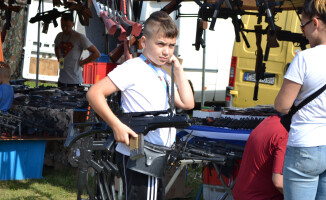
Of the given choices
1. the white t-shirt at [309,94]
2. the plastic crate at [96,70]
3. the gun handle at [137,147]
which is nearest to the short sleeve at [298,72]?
the white t-shirt at [309,94]

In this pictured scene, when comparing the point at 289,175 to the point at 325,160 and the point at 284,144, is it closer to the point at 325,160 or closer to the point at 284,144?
the point at 325,160

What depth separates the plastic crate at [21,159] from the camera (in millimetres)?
6258

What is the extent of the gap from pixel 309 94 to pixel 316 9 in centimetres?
42

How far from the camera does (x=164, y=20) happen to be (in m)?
3.13

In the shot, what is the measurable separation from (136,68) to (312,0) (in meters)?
0.97

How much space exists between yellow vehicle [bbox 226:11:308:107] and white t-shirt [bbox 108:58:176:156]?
6.32 metres

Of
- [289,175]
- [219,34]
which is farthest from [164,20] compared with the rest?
[219,34]

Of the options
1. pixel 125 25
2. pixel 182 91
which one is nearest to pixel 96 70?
pixel 125 25

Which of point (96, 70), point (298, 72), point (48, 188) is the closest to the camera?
point (298, 72)

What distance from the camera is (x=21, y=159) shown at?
6395mm

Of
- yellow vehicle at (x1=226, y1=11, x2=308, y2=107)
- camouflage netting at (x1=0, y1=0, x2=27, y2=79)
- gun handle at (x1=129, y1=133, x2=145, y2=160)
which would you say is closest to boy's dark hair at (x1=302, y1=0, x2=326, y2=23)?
gun handle at (x1=129, y1=133, x2=145, y2=160)

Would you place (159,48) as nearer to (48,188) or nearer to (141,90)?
(141,90)

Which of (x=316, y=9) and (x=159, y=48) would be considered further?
(x=159, y=48)

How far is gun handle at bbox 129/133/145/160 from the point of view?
9.50ft
